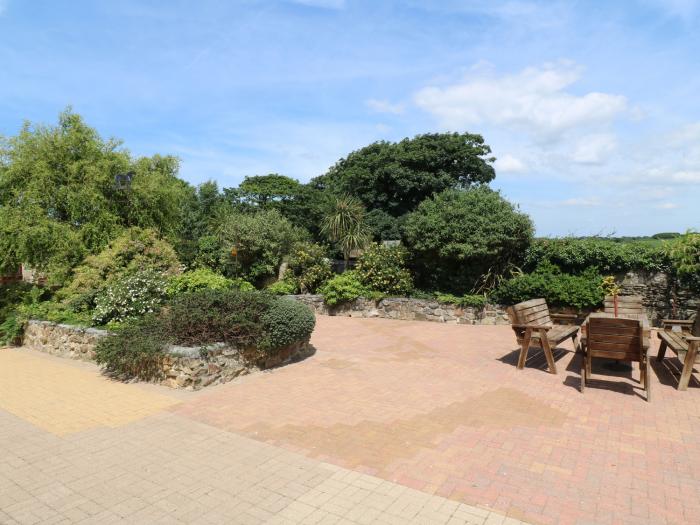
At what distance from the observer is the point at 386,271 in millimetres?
14469

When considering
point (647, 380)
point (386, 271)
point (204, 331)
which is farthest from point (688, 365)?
point (386, 271)

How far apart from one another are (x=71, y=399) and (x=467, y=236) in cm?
1013

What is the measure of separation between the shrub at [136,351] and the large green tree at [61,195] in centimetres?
594

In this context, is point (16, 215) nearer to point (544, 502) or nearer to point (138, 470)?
point (138, 470)

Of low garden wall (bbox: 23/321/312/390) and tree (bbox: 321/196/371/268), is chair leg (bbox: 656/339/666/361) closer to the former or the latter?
low garden wall (bbox: 23/321/312/390)

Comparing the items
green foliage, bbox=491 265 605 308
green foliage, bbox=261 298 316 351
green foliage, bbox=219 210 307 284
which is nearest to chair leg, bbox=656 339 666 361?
green foliage, bbox=491 265 605 308

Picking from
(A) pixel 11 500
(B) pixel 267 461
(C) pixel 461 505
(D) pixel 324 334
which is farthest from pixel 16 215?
(C) pixel 461 505

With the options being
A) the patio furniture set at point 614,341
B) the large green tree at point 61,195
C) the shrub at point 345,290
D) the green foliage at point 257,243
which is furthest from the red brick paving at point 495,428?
the green foliage at point 257,243

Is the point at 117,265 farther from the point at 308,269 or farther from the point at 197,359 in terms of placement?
the point at 308,269

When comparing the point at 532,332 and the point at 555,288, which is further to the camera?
the point at 555,288

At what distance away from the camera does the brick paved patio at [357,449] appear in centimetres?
340

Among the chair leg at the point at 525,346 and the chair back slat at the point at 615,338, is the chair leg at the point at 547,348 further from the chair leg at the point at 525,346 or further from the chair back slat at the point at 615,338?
the chair back slat at the point at 615,338

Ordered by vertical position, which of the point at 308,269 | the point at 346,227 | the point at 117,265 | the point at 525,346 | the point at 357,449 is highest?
the point at 346,227

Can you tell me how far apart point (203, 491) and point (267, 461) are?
684 mm
